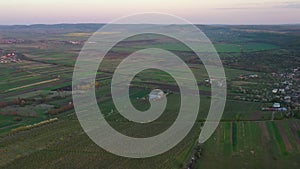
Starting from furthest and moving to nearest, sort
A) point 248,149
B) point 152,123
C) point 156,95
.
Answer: point 156,95 < point 152,123 < point 248,149

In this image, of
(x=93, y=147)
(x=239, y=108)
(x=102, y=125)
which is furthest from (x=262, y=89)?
(x=93, y=147)

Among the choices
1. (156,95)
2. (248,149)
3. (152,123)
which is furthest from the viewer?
(156,95)

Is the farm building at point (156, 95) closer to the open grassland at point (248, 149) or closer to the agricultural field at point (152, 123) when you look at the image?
the agricultural field at point (152, 123)

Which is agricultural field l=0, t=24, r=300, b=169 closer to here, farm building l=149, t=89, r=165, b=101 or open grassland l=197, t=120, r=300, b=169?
open grassland l=197, t=120, r=300, b=169

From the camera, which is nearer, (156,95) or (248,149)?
(248,149)

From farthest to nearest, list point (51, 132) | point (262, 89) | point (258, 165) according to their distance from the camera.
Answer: point (262, 89) < point (51, 132) < point (258, 165)

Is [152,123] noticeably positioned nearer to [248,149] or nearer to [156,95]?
[248,149]

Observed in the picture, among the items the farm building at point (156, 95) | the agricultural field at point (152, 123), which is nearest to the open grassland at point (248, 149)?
the agricultural field at point (152, 123)

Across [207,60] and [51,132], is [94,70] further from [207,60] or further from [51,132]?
[51,132]

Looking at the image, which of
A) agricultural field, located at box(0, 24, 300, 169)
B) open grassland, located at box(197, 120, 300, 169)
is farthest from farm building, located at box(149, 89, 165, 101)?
open grassland, located at box(197, 120, 300, 169)

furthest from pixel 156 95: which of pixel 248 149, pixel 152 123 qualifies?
pixel 248 149

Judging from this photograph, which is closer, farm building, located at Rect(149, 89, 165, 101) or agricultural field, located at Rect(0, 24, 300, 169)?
agricultural field, located at Rect(0, 24, 300, 169)
